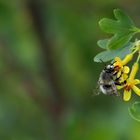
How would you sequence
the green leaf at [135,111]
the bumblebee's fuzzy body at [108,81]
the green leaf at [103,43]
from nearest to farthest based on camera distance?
the green leaf at [135,111], the green leaf at [103,43], the bumblebee's fuzzy body at [108,81]

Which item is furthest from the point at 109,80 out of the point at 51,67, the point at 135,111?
the point at 51,67

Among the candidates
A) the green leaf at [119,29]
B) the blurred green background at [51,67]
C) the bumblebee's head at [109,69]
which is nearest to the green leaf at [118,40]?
the green leaf at [119,29]

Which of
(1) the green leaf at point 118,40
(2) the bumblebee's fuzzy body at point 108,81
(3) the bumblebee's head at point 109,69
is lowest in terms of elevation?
(2) the bumblebee's fuzzy body at point 108,81

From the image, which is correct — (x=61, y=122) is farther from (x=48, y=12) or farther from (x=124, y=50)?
(x=124, y=50)

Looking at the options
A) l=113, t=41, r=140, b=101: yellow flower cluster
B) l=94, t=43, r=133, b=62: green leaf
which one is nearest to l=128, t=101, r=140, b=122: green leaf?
l=113, t=41, r=140, b=101: yellow flower cluster

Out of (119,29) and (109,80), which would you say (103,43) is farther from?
(109,80)

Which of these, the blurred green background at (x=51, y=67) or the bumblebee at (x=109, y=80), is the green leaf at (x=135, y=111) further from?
the blurred green background at (x=51, y=67)

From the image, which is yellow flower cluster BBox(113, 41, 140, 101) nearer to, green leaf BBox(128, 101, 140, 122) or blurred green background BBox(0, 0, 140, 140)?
green leaf BBox(128, 101, 140, 122)
